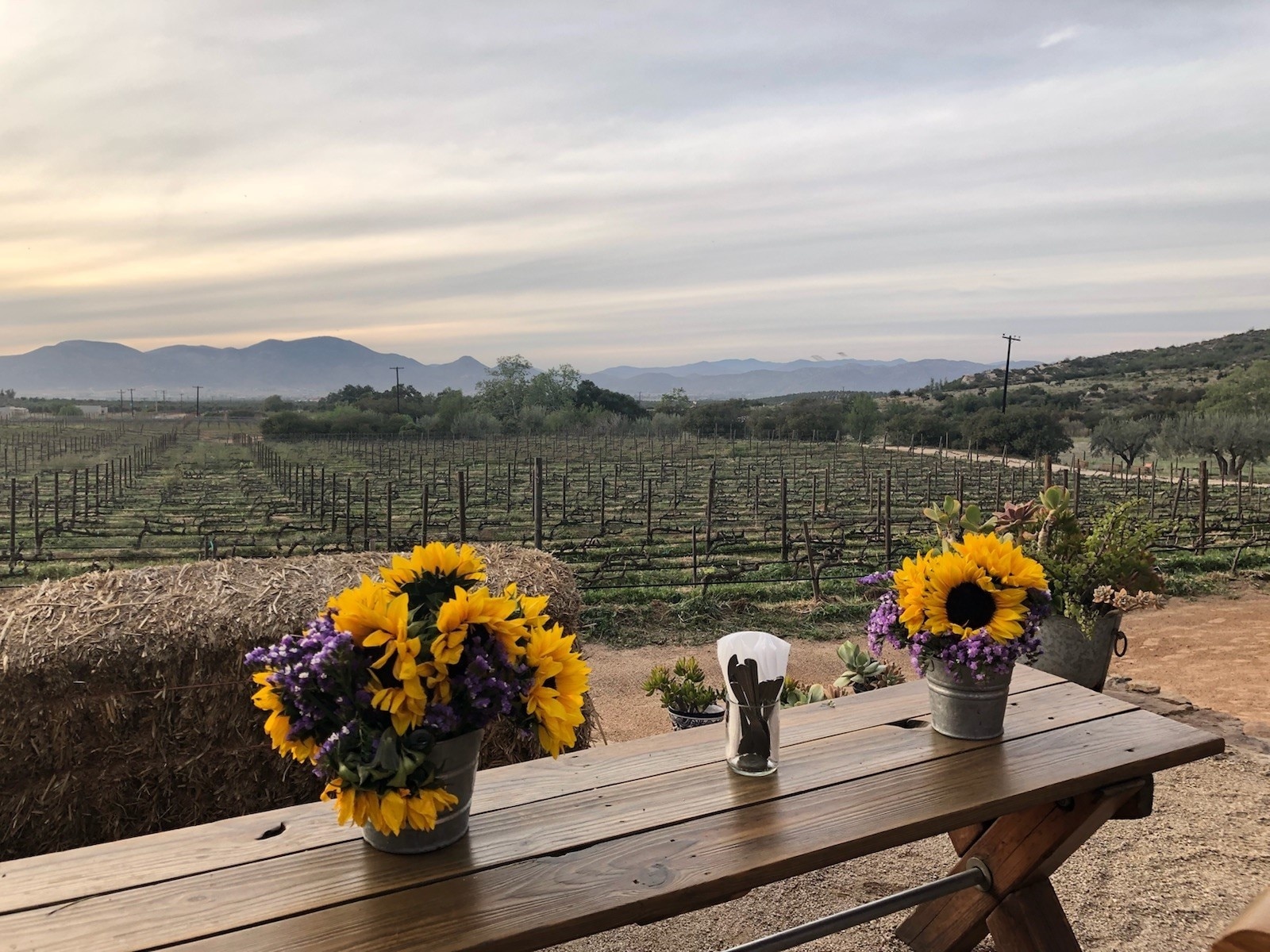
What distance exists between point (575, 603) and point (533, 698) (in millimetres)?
3019

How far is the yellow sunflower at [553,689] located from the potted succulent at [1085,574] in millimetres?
3168

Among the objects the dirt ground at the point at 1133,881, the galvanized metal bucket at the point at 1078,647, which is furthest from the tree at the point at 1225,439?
the dirt ground at the point at 1133,881

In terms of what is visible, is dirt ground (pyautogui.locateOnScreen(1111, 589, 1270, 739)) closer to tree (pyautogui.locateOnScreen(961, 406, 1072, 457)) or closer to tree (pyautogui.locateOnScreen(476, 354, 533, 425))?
tree (pyautogui.locateOnScreen(961, 406, 1072, 457))

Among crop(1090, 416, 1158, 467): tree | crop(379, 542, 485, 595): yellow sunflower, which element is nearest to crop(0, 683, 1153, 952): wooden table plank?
crop(379, 542, 485, 595): yellow sunflower

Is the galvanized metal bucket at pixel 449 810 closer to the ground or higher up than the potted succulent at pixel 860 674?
higher up

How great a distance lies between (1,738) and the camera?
11.0ft

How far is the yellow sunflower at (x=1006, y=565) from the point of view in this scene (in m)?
1.83

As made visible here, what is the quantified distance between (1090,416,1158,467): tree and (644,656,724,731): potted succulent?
99.0ft

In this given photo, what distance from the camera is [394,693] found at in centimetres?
126

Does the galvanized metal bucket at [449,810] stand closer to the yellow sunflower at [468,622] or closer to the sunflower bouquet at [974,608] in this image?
the yellow sunflower at [468,622]

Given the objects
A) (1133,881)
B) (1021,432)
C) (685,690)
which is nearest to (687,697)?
(685,690)

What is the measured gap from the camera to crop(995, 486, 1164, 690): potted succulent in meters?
4.08

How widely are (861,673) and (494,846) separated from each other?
3117mm

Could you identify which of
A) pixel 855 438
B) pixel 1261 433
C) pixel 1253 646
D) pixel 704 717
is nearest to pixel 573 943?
pixel 704 717
